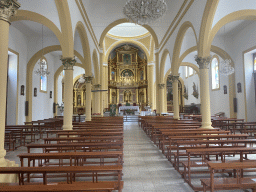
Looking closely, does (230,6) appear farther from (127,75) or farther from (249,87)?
(127,75)

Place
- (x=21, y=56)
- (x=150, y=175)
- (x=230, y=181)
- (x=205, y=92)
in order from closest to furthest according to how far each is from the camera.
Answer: (x=230, y=181) < (x=150, y=175) < (x=205, y=92) < (x=21, y=56)

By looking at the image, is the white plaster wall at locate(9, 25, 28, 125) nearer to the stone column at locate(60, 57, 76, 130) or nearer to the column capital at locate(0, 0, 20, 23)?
the stone column at locate(60, 57, 76, 130)

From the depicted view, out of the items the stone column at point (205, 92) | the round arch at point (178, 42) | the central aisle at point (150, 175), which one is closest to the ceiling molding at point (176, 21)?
the round arch at point (178, 42)

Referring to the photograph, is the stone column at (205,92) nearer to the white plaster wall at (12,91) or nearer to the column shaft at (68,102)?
the column shaft at (68,102)

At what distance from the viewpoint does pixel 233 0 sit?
7.84 metres

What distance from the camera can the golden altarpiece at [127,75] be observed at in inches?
1159

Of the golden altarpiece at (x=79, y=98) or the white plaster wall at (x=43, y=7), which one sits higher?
the white plaster wall at (x=43, y=7)

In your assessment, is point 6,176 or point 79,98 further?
point 79,98

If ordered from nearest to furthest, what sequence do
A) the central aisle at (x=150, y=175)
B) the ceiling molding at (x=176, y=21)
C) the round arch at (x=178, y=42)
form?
the central aisle at (x=150, y=175) → the ceiling molding at (x=176, y=21) → the round arch at (x=178, y=42)

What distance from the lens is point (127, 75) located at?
3073 centimetres

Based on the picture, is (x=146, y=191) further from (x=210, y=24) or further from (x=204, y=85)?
(x=210, y=24)

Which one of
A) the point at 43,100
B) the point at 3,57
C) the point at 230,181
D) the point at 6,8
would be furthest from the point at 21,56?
the point at 230,181

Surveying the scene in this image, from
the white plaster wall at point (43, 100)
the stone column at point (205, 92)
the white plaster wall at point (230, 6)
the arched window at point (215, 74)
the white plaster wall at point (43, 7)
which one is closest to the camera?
the white plaster wall at point (43, 7)

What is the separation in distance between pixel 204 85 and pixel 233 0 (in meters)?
3.45
